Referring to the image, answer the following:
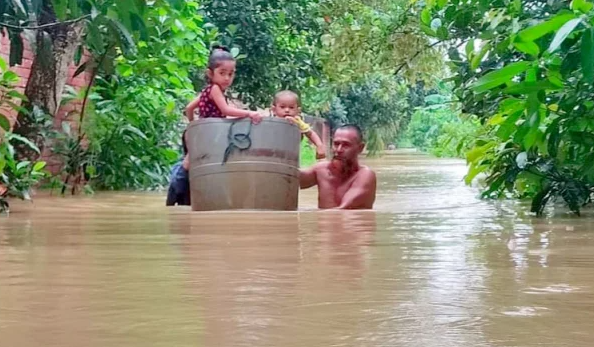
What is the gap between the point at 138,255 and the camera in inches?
106

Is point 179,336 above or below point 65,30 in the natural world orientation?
below

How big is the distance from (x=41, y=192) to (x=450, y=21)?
3666mm

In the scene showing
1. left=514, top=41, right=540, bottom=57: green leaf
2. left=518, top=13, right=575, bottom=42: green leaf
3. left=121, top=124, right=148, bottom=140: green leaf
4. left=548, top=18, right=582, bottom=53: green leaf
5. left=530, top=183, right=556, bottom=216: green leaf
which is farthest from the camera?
left=121, top=124, right=148, bottom=140: green leaf

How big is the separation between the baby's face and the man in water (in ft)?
1.02

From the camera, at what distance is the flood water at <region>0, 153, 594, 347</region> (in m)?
1.50

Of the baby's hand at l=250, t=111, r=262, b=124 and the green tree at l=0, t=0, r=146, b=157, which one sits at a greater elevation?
the green tree at l=0, t=0, r=146, b=157

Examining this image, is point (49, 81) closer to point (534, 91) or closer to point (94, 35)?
point (94, 35)

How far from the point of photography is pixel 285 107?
5.86 m

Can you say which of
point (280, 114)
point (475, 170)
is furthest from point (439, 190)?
point (280, 114)

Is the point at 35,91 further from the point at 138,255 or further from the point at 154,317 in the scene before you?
the point at 154,317

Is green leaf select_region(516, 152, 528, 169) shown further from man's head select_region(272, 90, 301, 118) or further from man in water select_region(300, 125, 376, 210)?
man's head select_region(272, 90, 301, 118)

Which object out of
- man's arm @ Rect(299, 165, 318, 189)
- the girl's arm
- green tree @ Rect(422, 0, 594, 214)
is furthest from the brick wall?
green tree @ Rect(422, 0, 594, 214)

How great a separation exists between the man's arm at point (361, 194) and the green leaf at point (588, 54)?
2989 millimetres

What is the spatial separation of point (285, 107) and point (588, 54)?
124 inches
